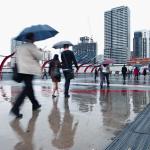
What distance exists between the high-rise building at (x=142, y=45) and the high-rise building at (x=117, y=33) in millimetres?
32419

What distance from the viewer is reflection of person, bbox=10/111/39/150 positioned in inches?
142

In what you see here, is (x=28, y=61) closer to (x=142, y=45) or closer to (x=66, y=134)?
(x=66, y=134)

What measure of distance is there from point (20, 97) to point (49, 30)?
6.05 ft

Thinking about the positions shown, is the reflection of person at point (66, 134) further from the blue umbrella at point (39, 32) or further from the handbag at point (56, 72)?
the handbag at point (56, 72)

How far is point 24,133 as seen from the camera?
14.1 feet

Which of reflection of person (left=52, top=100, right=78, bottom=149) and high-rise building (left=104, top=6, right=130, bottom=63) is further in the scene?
high-rise building (left=104, top=6, right=130, bottom=63)

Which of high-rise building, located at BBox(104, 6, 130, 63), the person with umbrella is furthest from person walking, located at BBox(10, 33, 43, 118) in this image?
high-rise building, located at BBox(104, 6, 130, 63)

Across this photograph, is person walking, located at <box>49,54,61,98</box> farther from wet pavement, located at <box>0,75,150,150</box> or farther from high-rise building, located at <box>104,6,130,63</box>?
high-rise building, located at <box>104,6,130,63</box>

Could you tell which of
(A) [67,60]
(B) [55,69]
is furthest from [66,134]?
(B) [55,69]

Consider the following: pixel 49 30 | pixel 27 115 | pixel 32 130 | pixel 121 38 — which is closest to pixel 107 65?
pixel 49 30

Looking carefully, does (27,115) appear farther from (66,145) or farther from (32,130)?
(66,145)

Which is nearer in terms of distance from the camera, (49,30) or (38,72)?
(38,72)

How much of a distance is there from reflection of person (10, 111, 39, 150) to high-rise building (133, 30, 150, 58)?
554 feet

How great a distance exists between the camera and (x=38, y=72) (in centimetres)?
601
